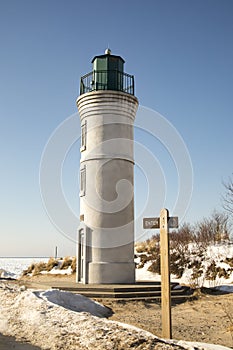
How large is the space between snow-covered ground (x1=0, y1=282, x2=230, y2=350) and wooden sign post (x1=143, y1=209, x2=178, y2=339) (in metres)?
0.87

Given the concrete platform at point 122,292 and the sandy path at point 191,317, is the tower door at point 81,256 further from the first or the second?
the sandy path at point 191,317

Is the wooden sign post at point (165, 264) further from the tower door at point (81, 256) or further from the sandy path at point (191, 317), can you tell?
the tower door at point (81, 256)

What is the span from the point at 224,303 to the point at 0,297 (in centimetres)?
689

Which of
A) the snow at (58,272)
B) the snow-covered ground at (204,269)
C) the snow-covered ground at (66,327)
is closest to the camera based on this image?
the snow-covered ground at (66,327)

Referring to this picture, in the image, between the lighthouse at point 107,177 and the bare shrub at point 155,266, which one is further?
the bare shrub at point 155,266

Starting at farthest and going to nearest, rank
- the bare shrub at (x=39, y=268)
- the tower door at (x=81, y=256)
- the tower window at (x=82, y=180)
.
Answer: the bare shrub at (x=39, y=268) < the tower window at (x=82, y=180) < the tower door at (x=81, y=256)

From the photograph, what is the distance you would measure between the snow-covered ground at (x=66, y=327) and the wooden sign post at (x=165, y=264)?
2.85ft

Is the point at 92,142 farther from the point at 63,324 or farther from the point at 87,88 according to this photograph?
the point at 63,324

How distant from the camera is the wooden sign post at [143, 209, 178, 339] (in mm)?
6805

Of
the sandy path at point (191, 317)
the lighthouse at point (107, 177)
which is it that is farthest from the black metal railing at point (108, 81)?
the sandy path at point (191, 317)

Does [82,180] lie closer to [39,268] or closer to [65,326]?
[65,326]

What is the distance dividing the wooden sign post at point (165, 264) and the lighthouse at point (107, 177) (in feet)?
24.5

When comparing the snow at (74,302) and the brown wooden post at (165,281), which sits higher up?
the brown wooden post at (165,281)

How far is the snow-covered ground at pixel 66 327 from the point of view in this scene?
5.59 metres
